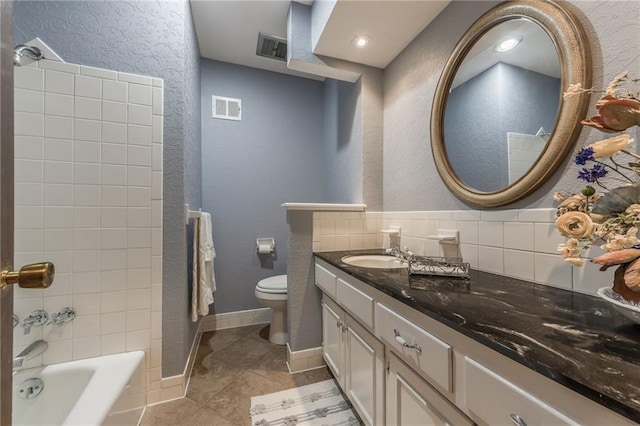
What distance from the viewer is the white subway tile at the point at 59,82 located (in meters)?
1.27

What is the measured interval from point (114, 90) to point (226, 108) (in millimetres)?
1077

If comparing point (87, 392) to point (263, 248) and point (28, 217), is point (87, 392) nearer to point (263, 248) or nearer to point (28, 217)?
point (28, 217)

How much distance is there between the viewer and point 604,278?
77 cm

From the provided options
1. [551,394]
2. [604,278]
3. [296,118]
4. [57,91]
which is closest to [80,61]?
[57,91]

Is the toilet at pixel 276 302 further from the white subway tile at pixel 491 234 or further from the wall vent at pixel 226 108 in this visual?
the wall vent at pixel 226 108

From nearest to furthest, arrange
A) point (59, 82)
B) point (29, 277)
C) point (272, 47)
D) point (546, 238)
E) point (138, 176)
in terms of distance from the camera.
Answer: point (29, 277) → point (546, 238) → point (59, 82) → point (138, 176) → point (272, 47)

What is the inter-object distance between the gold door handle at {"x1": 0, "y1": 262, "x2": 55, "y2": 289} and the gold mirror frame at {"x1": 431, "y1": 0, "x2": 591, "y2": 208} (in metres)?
1.41

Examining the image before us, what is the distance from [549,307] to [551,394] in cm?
36

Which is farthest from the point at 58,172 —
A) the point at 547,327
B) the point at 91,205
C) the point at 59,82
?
the point at 547,327

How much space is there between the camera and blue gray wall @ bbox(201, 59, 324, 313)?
2.35 m

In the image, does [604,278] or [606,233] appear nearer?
[606,233]

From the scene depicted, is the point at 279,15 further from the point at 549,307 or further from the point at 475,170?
the point at 549,307

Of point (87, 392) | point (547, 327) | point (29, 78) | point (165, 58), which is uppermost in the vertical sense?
point (165, 58)

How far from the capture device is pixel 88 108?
133 cm
